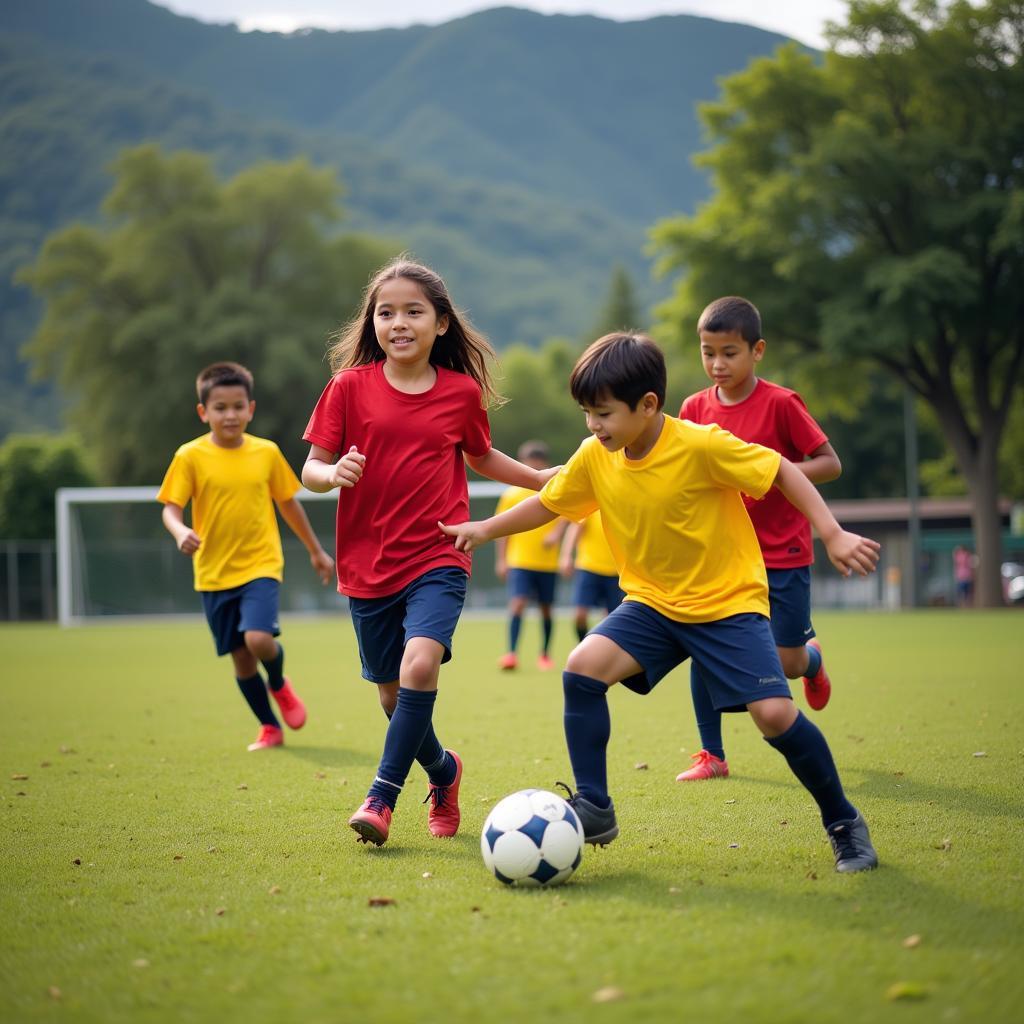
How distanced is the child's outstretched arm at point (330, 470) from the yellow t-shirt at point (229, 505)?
8.97ft

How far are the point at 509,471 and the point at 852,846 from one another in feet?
6.48

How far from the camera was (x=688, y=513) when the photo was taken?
4379 millimetres

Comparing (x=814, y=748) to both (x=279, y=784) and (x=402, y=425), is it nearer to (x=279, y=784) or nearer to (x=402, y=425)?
(x=402, y=425)

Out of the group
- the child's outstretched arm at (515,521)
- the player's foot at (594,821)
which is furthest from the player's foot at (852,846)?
the child's outstretched arm at (515,521)

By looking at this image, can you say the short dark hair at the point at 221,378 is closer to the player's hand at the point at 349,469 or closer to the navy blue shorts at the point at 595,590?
the player's hand at the point at 349,469

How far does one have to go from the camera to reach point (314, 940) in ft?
11.5

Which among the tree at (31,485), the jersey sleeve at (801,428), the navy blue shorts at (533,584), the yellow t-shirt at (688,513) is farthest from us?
the tree at (31,485)

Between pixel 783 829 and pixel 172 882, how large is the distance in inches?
89.1

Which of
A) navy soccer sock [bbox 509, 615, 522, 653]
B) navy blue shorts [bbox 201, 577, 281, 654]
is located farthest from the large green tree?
navy blue shorts [bbox 201, 577, 281, 654]

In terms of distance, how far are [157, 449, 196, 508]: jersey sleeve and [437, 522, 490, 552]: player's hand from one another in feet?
11.0

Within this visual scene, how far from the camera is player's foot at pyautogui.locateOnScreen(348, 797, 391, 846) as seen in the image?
4.55m

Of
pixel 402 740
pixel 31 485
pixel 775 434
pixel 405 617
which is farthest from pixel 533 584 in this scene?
pixel 31 485

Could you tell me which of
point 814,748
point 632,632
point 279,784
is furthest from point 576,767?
point 279,784

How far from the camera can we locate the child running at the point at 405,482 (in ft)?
16.4
